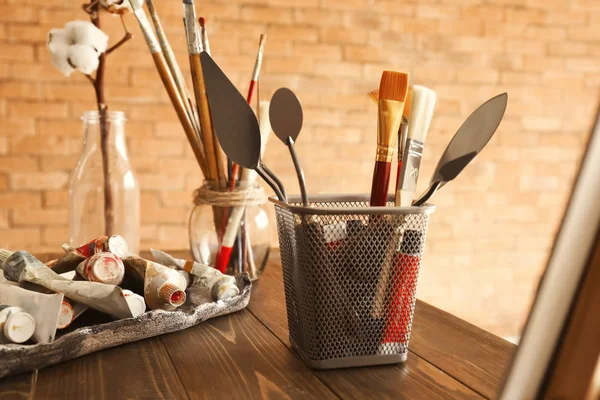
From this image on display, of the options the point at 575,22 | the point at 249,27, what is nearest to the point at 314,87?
the point at 249,27

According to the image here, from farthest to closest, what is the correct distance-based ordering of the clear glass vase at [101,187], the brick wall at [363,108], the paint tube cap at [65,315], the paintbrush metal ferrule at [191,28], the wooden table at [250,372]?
the brick wall at [363,108] → the clear glass vase at [101,187] → the paintbrush metal ferrule at [191,28] → the paint tube cap at [65,315] → the wooden table at [250,372]

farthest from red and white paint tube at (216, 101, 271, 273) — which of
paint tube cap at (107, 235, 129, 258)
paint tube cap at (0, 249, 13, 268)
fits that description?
paint tube cap at (0, 249, 13, 268)

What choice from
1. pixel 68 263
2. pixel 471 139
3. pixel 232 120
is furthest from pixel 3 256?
pixel 471 139

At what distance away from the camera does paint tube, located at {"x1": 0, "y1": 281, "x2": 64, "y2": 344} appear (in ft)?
1.96

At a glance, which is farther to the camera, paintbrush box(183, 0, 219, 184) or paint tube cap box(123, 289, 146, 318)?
paintbrush box(183, 0, 219, 184)

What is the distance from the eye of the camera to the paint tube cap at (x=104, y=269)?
71 cm

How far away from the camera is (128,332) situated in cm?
66

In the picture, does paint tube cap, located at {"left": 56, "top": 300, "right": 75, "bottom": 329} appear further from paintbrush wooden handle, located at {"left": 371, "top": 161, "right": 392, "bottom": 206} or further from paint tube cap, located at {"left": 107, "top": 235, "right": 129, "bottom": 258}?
paintbrush wooden handle, located at {"left": 371, "top": 161, "right": 392, "bottom": 206}

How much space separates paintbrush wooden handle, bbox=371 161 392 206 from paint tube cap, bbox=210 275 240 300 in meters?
0.24

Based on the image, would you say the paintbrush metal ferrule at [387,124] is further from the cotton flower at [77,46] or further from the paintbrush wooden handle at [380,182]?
the cotton flower at [77,46]

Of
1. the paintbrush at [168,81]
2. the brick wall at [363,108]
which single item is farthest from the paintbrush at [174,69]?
the brick wall at [363,108]

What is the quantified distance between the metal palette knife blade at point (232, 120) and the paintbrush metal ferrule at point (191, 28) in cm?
33

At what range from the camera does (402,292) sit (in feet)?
2.10

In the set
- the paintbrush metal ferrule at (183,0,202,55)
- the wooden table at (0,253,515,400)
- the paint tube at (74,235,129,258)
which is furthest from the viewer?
the paintbrush metal ferrule at (183,0,202,55)
